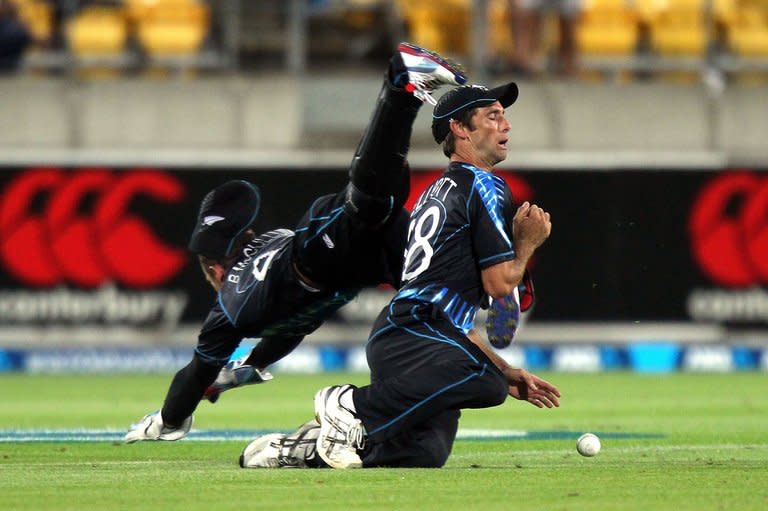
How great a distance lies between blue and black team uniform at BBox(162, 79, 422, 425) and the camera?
25.0 ft

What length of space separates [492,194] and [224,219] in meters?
1.85

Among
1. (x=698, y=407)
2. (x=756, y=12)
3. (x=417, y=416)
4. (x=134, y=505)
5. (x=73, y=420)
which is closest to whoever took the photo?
(x=134, y=505)

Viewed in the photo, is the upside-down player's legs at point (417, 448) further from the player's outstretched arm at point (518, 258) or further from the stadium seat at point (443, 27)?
the stadium seat at point (443, 27)

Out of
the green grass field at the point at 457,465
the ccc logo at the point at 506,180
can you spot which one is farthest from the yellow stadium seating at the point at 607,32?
the green grass field at the point at 457,465

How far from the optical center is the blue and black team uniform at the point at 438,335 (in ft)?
23.0

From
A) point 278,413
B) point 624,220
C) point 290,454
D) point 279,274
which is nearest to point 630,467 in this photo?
point 290,454

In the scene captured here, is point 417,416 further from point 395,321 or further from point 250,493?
point 250,493

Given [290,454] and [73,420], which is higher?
[290,454]

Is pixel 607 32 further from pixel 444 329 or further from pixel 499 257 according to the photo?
pixel 499 257

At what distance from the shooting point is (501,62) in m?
17.5

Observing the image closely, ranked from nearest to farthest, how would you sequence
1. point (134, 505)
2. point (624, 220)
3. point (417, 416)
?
point (134, 505)
point (417, 416)
point (624, 220)

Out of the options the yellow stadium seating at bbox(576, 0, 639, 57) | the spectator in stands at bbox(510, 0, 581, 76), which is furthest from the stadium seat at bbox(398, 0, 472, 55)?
the yellow stadium seating at bbox(576, 0, 639, 57)

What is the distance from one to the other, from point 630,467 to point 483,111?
5.95ft

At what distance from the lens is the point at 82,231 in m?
16.8
